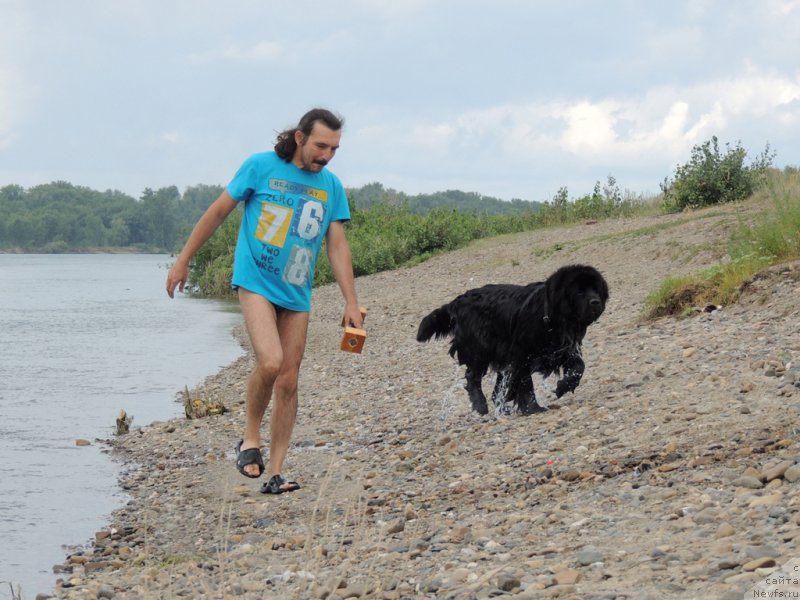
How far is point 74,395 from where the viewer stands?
14688mm

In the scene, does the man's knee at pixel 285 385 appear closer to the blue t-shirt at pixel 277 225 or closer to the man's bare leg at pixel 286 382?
the man's bare leg at pixel 286 382

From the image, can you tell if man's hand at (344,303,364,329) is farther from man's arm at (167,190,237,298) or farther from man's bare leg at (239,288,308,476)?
man's arm at (167,190,237,298)

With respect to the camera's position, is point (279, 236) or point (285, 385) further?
point (285, 385)

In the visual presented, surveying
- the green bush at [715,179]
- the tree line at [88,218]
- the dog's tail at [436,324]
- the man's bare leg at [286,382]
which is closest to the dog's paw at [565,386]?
the dog's tail at [436,324]

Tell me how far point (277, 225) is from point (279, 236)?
7 cm

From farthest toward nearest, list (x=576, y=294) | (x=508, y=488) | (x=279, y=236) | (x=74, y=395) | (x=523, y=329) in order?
(x=74, y=395) < (x=523, y=329) < (x=576, y=294) < (x=279, y=236) < (x=508, y=488)

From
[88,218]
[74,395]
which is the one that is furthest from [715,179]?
[88,218]

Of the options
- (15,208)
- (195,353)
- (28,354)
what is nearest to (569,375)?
(195,353)

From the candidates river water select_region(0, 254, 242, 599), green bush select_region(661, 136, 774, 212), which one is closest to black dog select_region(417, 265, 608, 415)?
river water select_region(0, 254, 242, 599)

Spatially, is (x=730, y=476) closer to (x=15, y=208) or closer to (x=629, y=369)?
(x=629, y=369)

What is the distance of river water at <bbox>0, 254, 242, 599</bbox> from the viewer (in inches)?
296

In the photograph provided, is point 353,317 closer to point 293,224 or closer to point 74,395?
point 293,224

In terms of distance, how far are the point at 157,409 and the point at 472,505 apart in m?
7.96

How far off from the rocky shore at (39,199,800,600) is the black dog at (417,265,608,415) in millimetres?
267
